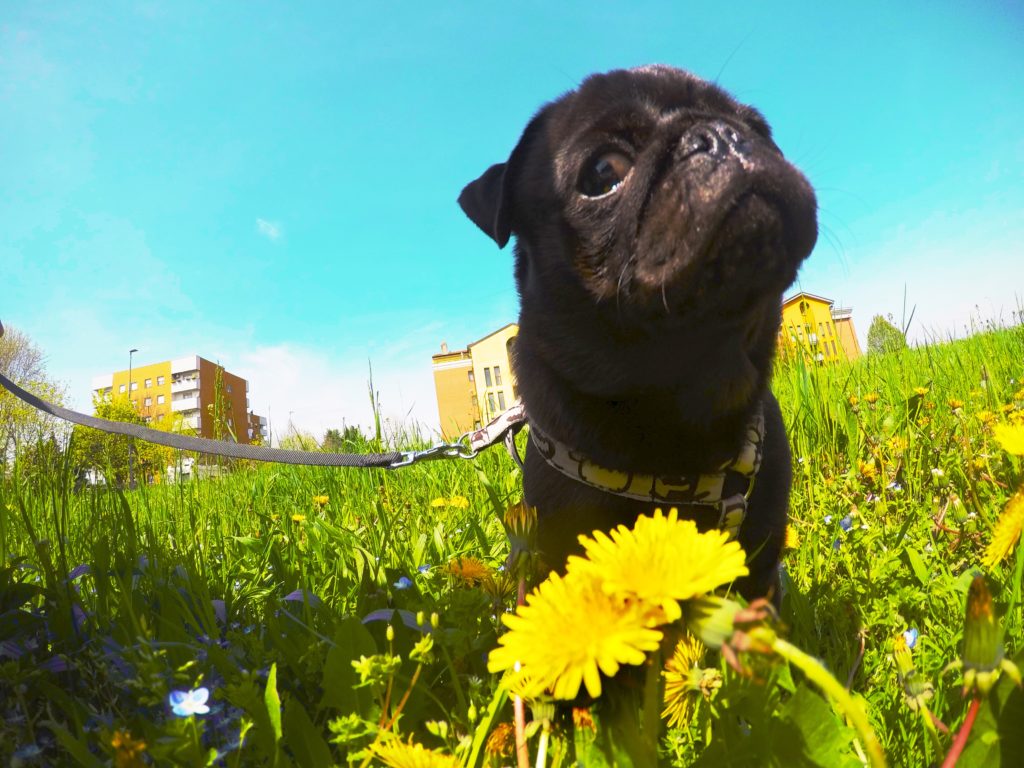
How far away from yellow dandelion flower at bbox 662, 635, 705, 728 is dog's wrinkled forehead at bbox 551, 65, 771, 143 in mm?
1685

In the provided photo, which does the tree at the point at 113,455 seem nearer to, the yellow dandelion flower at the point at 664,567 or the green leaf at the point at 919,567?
the yellow dandelion flower at the point at 664,567

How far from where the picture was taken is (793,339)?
4.61 meters

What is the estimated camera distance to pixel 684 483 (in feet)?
5.98

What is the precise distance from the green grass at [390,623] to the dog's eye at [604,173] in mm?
1083

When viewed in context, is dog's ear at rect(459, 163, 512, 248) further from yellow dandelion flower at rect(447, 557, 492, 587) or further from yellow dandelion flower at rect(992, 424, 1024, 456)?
yellow dandelion flower at rect(992, 424, 1024, 456)

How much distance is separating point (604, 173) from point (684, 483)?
41.6 inches

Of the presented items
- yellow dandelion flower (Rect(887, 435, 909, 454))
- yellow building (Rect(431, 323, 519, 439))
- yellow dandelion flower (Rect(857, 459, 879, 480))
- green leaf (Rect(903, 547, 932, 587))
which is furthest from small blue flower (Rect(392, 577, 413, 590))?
yellow building (Rect(431, 323, 519, 439))

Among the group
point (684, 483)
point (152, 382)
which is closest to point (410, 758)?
point (684, 483)

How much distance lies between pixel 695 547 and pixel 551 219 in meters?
1.73

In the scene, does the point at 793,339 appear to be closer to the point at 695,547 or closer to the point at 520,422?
the point at 520,422

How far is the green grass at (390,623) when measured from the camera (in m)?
0.96

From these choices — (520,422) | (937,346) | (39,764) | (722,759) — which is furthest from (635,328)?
(937,346)

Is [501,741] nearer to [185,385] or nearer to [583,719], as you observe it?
[583,719]

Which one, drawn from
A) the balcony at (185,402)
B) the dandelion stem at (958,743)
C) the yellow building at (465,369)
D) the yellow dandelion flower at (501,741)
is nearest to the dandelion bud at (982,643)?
the dandelion stem at (958,743)
